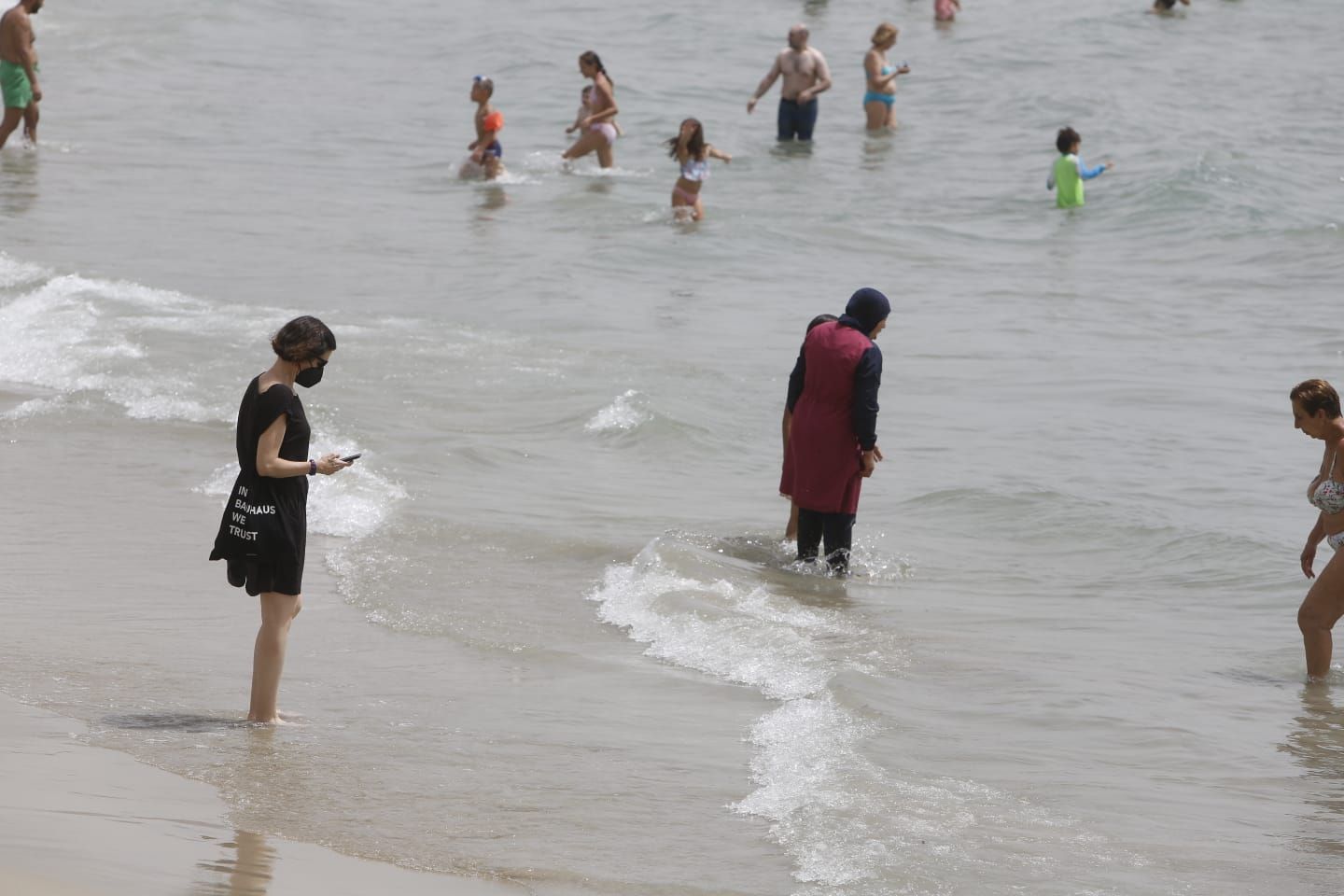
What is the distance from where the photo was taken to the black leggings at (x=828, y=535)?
8.43 meters

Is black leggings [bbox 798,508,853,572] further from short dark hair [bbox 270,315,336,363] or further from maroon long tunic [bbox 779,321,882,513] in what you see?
short dark hair [bbox 270,315,336,363]

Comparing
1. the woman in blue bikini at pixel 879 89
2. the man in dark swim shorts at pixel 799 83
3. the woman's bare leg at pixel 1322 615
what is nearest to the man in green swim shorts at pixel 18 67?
the man in dark swim shorts at pixel 799 83

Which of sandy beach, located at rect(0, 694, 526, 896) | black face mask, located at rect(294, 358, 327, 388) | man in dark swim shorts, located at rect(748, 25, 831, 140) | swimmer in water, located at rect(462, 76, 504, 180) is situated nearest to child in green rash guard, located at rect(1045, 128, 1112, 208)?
man in dark swim shorts, located at rect(748, 25, 831, 140)

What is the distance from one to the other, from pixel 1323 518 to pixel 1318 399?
0.57 meters

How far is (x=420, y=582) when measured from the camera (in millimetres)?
8195

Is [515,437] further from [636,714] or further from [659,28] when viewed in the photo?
[659,28]

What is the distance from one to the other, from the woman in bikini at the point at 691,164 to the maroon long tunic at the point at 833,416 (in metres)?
8.91

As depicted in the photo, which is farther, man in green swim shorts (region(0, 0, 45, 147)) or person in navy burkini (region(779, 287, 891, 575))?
man in green swim shorts (region(0, 0, 45, 147))

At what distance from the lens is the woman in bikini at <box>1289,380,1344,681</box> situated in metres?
6.97

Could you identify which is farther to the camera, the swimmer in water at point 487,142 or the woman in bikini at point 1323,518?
the swimmer in water at point 487,142

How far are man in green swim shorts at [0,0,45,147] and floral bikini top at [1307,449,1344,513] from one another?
1613 centimetres

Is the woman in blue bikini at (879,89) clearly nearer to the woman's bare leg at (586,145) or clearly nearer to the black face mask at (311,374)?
the woman's bare leg at (586,145)

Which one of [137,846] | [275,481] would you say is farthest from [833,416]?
[137,846]

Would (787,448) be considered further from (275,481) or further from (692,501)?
(275,481)
